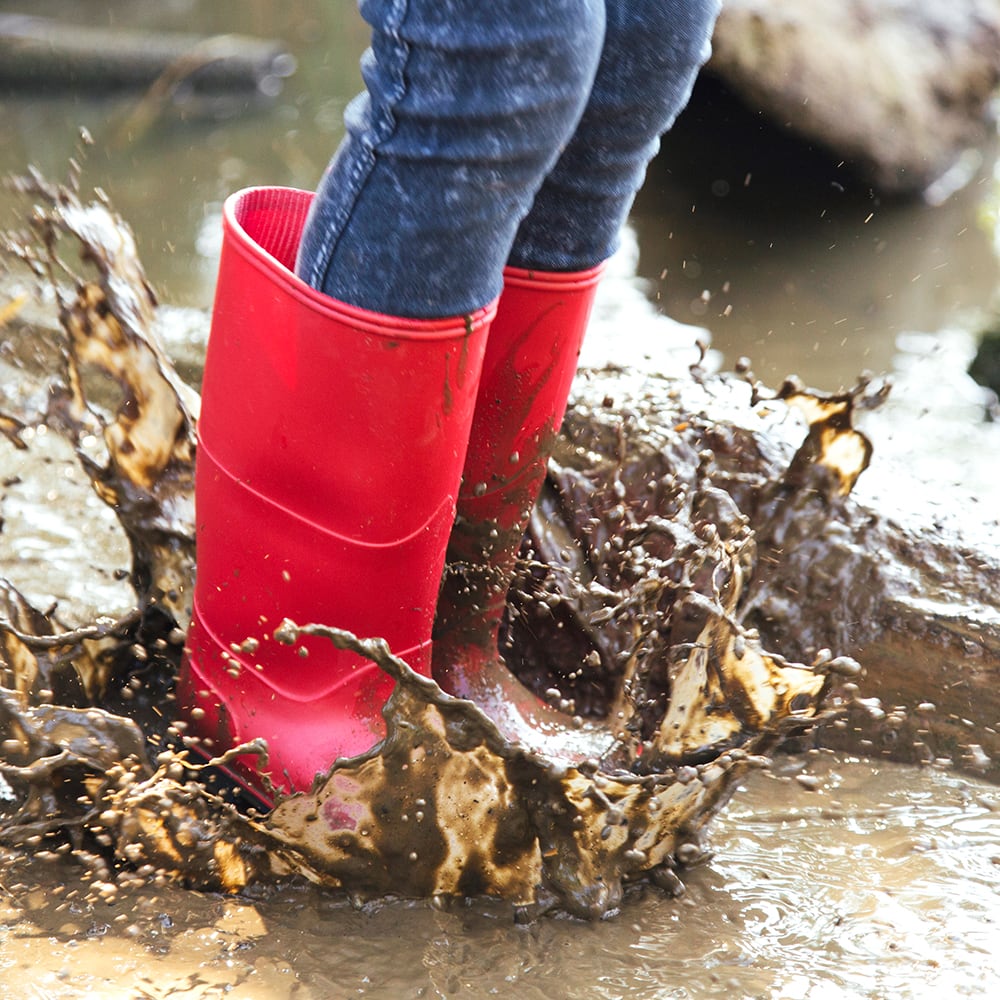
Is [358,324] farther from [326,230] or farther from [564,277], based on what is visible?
[564,277]

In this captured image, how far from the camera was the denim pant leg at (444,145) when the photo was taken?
970 mm

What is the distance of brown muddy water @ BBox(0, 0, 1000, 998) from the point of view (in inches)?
45.8

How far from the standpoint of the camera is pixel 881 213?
4.62 meters

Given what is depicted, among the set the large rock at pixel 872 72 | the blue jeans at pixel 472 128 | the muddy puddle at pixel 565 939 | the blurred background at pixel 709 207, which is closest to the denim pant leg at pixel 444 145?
the blue jeans at pixel 472 128

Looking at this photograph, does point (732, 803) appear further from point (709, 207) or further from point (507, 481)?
point (709, 207)

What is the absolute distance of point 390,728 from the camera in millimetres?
1202

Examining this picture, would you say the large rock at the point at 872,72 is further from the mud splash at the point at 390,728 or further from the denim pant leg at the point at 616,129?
the denim pant leg at the point at 616,129

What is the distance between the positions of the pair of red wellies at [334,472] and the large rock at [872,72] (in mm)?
3422

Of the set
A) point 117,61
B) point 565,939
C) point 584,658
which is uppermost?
point 117,61

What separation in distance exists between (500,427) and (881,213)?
3.67 meters

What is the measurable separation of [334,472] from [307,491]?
0.04 m

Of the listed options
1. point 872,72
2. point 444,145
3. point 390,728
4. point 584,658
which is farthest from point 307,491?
point 872,72

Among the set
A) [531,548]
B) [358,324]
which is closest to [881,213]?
[531,548]

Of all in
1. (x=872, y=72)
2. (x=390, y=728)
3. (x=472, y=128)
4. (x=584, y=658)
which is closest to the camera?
(x=472, y=128)
